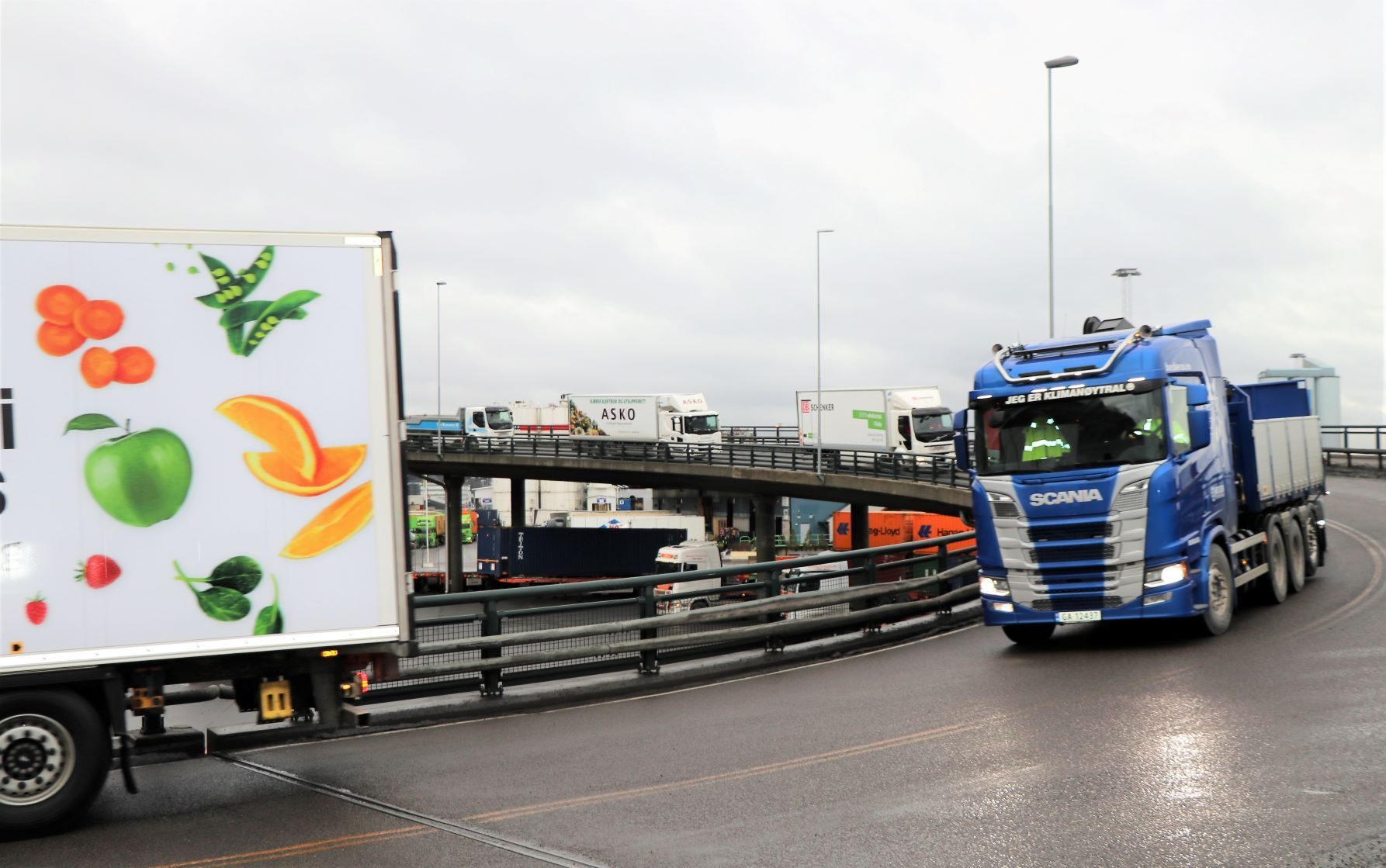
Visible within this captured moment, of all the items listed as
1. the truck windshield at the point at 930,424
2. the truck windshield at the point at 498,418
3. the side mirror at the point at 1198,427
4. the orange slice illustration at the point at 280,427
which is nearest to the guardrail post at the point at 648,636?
the orange slice illustration at the point at 280,427

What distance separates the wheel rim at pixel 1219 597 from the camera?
14047mm

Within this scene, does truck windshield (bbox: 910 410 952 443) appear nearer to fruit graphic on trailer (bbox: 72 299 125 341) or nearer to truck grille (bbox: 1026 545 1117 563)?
truck grille (bbox: 1026 545 1117 563)

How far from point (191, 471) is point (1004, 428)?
354 inches

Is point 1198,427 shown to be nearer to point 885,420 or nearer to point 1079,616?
point 1079,616

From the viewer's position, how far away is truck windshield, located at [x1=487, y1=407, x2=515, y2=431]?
78312 millimetres

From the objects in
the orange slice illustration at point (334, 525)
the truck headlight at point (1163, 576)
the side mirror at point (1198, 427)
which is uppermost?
the side mirror at point (1198, 427)

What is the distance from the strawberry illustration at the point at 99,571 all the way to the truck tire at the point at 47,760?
714 mm

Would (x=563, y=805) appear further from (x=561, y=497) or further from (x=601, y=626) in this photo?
(x=561, y=497)

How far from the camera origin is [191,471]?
8.12 meters

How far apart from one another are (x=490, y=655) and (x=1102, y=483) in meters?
6.56

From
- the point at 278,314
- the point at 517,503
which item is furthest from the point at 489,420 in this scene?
the point at 278,314

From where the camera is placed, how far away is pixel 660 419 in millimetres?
68500

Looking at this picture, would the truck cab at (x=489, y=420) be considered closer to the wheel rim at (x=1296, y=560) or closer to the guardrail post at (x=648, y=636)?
the wheel rim at (x=1296, y=560)

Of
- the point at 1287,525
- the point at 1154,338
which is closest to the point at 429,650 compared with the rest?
the point at 1154,338
